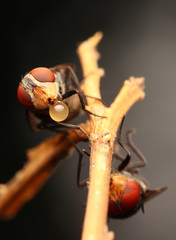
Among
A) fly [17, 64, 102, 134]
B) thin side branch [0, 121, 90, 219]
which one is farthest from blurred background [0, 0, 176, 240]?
fly [17, 64, 102, 134]

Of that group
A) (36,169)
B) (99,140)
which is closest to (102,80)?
(36,169)

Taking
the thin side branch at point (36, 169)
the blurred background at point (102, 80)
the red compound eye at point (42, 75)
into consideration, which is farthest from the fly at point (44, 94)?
the blurred background at point (102, 80)

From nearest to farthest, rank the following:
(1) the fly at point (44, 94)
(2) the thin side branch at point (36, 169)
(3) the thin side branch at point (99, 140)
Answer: (3) the thin side branch at point (99, 140)
(1) the fly at point (44, 94)
(2) the thin side branch at point (36, 169)

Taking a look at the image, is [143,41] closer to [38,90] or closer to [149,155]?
[149,155]

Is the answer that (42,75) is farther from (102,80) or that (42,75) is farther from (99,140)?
(102,80)

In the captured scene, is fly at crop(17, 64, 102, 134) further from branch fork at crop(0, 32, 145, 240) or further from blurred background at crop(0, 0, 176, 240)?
blurred background at crop(0, 0, 176, 240)

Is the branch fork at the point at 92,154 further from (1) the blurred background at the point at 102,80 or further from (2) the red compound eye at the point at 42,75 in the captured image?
(1) the blurred background at the point at 102,80
